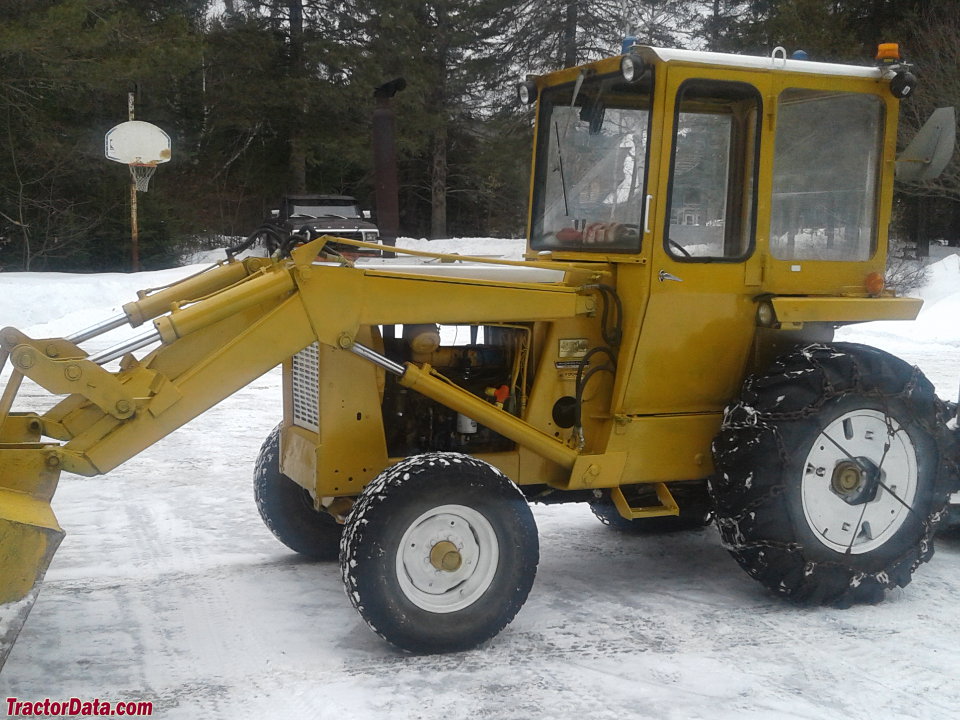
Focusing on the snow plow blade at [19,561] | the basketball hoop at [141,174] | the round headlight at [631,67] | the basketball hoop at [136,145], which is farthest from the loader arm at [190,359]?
the basketball hoop at [136,145]

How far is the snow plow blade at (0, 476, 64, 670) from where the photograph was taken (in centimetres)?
344

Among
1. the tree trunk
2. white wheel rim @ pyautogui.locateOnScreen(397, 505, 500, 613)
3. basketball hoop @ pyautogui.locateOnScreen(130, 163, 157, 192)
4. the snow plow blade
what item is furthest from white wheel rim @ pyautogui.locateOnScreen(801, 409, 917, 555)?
the tree trunk

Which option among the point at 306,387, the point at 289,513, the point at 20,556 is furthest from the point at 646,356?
the point at 20,556

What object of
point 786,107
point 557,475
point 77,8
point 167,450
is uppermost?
point 77,8

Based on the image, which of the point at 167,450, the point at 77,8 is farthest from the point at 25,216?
the point at 167,450

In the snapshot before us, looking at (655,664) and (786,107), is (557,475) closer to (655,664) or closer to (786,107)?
(655,664)

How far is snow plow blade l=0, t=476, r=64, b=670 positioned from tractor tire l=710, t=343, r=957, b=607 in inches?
108

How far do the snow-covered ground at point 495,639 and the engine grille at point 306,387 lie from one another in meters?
0.80

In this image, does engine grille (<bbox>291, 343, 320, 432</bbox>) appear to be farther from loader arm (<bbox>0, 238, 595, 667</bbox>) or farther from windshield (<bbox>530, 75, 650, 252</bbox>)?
windshield (<bbox>530, 75, 650, 252</bbox>)

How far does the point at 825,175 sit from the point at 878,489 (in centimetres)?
143

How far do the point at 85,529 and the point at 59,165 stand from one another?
60.6 ft

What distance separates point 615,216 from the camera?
4.87m

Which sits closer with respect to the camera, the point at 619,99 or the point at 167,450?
the point at 619,99

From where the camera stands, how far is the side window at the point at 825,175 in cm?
483
